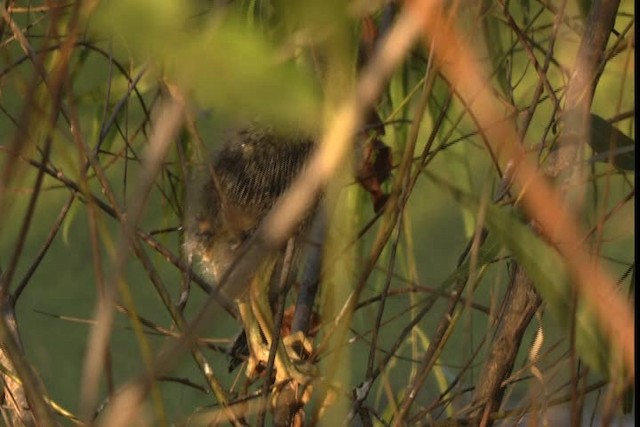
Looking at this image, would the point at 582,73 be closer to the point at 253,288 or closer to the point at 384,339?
the point at 253,288

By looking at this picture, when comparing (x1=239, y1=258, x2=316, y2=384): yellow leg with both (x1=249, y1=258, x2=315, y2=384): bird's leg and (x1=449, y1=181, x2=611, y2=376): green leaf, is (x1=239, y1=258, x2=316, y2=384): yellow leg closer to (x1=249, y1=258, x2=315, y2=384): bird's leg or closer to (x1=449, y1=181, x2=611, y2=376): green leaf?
(x1=249, y1=258, x2=315, y2=384): bird's leg

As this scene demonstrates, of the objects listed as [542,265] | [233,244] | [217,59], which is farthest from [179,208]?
[217,59]

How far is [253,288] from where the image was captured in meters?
0.93

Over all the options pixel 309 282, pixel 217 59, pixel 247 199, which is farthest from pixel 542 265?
pixel 247 199

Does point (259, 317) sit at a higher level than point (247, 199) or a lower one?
lower

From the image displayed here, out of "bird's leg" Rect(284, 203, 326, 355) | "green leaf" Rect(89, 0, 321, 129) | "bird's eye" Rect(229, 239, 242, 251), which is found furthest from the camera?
"bird's eye" Rect(229, 239, 242, 251)

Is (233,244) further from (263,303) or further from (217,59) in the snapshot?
(217,59)

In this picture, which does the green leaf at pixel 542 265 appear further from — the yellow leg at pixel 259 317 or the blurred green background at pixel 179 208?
the yellow leg at pixel 259 317

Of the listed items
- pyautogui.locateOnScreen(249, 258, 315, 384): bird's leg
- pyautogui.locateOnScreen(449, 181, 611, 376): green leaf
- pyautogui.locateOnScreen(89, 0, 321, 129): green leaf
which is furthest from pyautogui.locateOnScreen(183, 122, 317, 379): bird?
pyautogui.locateOnScreen(89, 0, 321, 129): green leaf

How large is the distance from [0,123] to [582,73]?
5.34ft

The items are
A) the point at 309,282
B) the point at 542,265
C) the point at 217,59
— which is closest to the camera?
the point at 217,59

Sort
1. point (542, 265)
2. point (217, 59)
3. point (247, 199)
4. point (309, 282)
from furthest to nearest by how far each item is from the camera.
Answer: point (247, 199)
point (309, 282)
point (542, 265)
point (217, 59)

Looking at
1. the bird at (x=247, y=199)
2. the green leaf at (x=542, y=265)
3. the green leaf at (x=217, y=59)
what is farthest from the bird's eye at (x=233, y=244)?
the green leaf at (x=217, y=59)

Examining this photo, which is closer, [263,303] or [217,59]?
[217,59]
